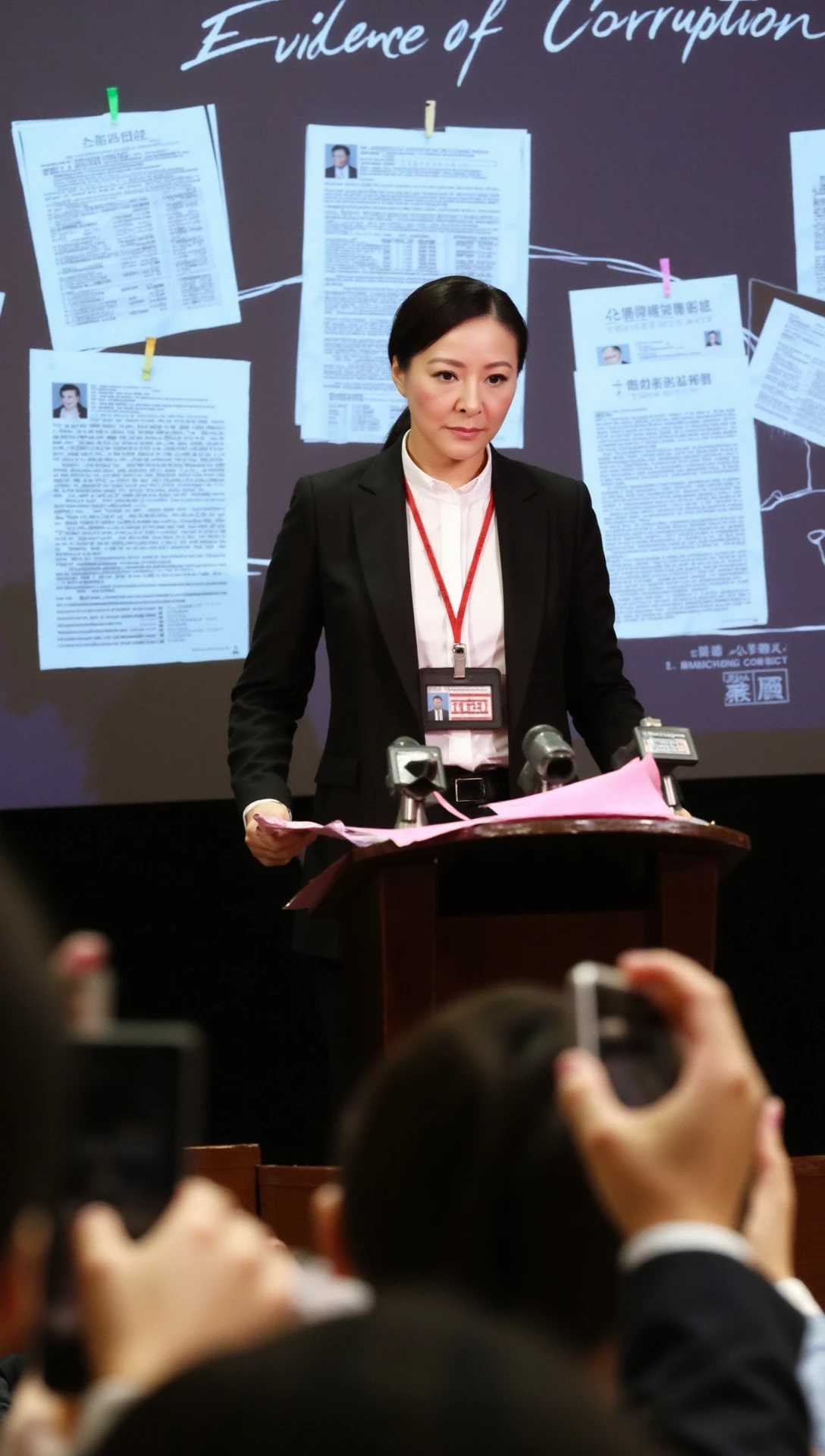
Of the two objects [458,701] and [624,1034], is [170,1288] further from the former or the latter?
[458,701]

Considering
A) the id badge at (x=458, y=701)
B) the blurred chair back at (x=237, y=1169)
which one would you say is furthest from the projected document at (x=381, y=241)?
the blurred chair back at (x=237, y=1169)

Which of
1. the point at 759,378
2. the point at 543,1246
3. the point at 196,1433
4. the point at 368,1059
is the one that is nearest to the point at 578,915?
the point at 368,1059

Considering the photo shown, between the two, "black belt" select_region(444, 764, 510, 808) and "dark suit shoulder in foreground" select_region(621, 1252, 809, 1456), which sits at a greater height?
"black belt" select_region(444, 764, 510, 808)

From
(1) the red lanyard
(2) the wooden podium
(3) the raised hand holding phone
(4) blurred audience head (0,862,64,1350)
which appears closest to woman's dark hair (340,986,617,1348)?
(3) the raised hand holding phone

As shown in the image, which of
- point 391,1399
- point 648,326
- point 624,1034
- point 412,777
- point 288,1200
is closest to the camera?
point 391,1399

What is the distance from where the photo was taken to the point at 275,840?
2.11 m

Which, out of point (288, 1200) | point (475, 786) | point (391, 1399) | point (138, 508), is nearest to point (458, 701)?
point (475, 786)

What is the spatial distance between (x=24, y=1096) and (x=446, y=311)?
7.26ft

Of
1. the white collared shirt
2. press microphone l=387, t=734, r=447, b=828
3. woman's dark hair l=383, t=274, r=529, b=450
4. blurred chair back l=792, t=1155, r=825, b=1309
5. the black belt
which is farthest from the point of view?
blurred chair back l=792, t=1155, r=825, b=1309

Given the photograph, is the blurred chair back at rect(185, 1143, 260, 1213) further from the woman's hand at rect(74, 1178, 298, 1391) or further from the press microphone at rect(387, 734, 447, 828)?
the woman's hand at rect(74, 1178, 298, 1391)

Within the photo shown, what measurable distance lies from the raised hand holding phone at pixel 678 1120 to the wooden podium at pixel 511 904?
3.84 ft

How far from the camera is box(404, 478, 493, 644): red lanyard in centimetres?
252

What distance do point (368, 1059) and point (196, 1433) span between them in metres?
1.65

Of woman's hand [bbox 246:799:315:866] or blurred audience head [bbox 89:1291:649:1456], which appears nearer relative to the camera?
blurred audience head [bbox 89:1291:649:1456]
